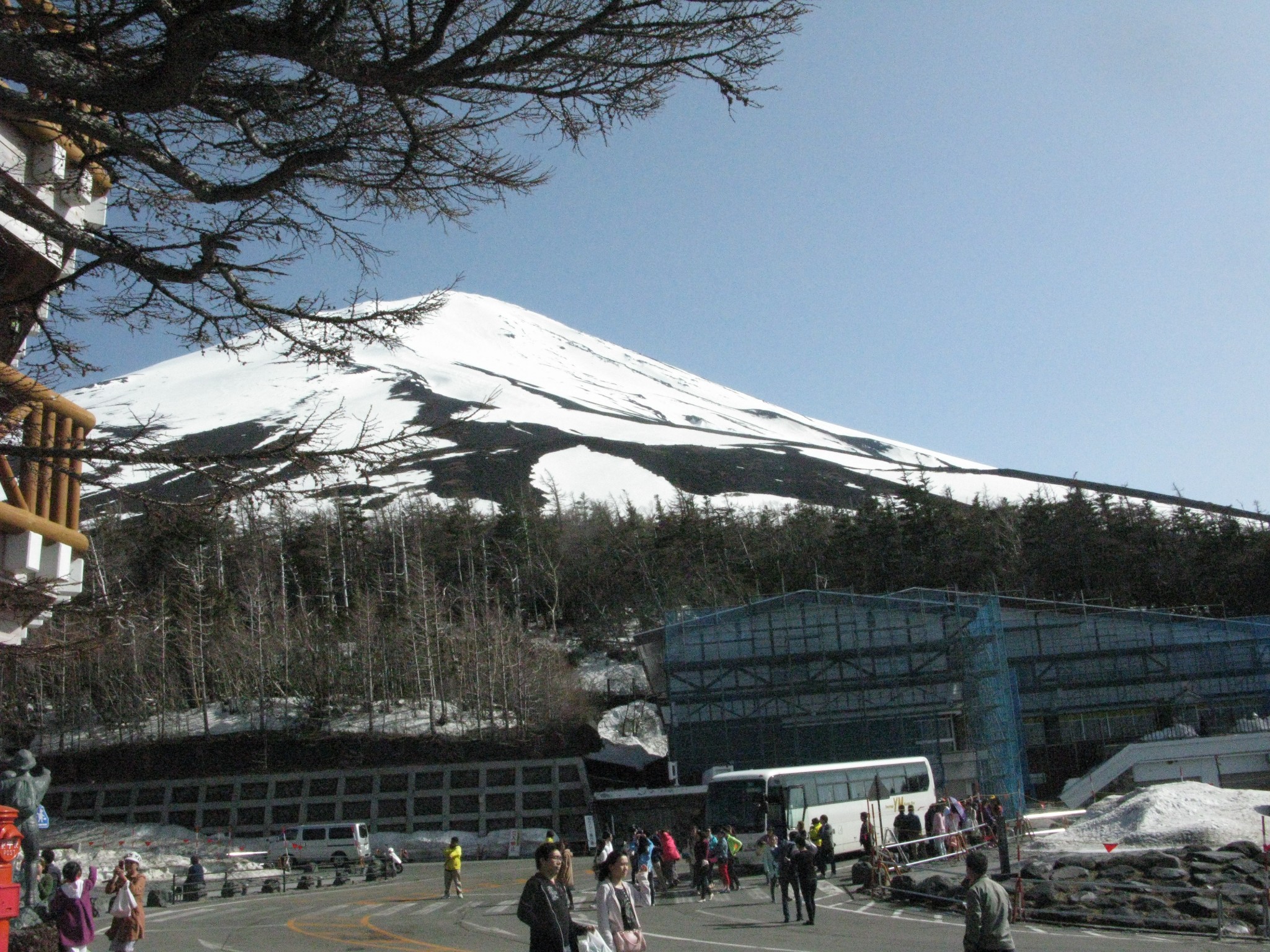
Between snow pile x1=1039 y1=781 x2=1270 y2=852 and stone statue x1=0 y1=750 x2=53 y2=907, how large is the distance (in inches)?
679

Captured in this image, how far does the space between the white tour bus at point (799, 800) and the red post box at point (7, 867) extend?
18.1 metres

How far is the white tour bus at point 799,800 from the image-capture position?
24.5m

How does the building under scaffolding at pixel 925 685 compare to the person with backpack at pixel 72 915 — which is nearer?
the person with backpack at pixel 72 915

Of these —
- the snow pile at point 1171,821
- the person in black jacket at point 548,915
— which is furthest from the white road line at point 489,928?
the snow pile at point 1171,821

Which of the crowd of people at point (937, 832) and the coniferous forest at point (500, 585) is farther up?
the coniferous forest at point (500, 585)

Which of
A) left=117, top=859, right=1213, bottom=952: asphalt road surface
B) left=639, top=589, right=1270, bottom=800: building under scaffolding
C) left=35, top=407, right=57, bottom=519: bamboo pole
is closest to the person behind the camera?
left=35, top=407, right=57, bottom=519: bamboo pole

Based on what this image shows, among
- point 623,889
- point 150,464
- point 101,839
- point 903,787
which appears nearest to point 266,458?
point 150,464

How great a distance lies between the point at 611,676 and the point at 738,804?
30.4 metres

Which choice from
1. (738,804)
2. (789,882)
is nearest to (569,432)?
(738,804)

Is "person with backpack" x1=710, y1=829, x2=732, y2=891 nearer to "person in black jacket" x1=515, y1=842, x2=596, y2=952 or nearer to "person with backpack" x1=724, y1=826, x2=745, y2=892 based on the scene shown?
"person with backpack" x1=724, y1=826, x2=745, y2=892

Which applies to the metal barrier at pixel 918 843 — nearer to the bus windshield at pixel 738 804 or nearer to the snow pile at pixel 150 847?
the bus windshield at pixel 738 804

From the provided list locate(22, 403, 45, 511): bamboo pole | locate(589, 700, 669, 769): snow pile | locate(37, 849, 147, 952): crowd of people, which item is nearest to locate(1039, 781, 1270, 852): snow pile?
locate(37, 849, 147, 952): crowd of people

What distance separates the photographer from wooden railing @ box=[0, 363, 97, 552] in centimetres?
619

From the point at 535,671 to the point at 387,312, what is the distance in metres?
41.0
